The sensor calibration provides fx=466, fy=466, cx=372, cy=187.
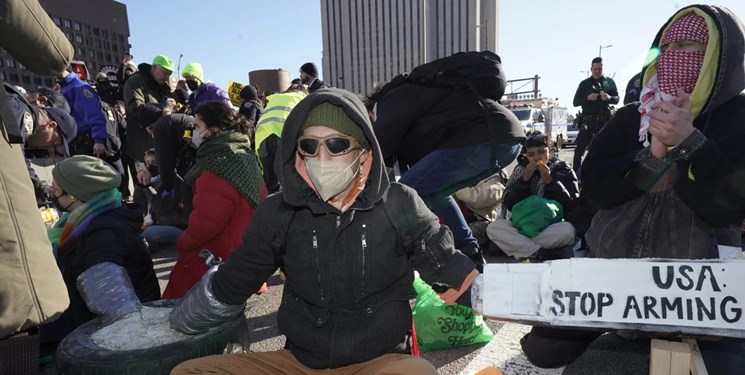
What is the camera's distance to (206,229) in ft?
10.4

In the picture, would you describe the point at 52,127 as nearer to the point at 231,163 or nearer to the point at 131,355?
the point at 231,163

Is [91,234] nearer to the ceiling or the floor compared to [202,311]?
nearer to the ceiling

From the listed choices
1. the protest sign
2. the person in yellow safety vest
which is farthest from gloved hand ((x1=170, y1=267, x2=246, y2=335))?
the protest sign

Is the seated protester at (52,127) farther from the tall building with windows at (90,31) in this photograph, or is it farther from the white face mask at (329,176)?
the tall building with windows at (90,31)

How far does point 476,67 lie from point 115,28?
85364 millimetres

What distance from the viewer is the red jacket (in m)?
3.20

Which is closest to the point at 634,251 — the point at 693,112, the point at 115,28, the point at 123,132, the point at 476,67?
the point at 693,112

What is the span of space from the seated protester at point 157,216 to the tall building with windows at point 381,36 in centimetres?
8098

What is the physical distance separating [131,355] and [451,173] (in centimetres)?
217

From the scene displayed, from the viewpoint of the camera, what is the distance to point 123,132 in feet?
24.9

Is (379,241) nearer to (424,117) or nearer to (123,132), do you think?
(424,117)

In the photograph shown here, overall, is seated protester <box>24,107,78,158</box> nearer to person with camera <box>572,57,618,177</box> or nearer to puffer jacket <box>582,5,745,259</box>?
puffer jacket <box>582,5,745,259</box>

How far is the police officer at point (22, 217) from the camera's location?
1600 mm

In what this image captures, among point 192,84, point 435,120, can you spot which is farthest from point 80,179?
point 192,84
